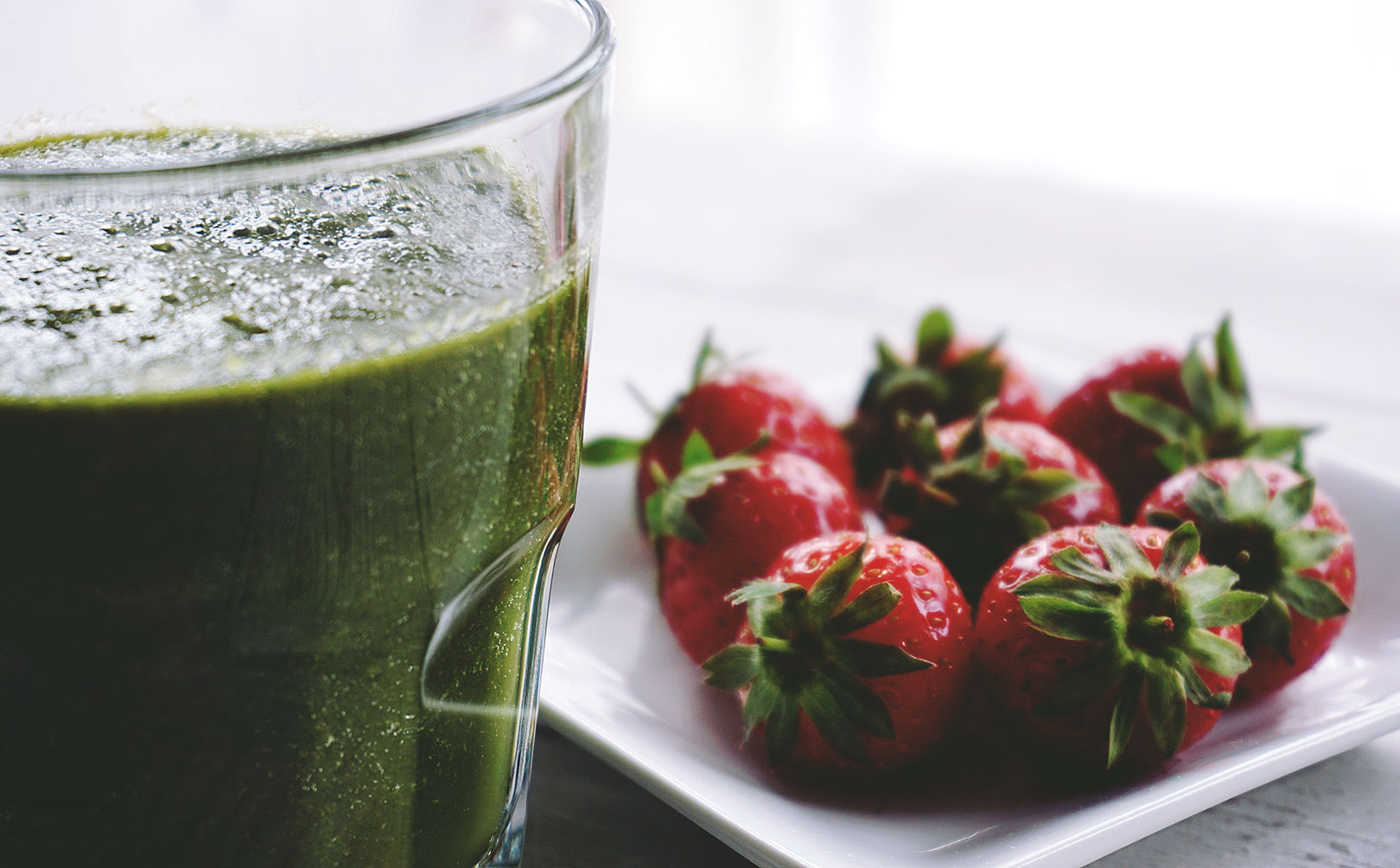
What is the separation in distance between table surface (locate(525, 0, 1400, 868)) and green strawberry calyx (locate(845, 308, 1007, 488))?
0.14 metres

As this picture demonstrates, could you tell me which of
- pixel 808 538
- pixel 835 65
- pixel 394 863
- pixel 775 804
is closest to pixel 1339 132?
pixel 835 65

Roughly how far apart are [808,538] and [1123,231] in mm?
1054

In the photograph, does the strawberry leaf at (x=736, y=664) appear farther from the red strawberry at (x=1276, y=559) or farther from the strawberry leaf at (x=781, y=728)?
the red strawberry at (x=1276, y=559)

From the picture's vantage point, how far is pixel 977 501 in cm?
93

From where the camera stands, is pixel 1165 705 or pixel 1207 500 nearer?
pixel 1165 705

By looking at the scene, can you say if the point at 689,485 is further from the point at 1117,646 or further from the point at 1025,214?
the point at 1025,214

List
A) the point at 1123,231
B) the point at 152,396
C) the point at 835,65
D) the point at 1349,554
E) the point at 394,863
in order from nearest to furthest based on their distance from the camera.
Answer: the point at 152,396 → the point at 394,863 → the point at 1349,554 → the point at 1123,231 → the point at 835,65

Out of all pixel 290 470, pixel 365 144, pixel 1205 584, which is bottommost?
pixel 1205 584

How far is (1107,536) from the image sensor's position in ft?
2.54

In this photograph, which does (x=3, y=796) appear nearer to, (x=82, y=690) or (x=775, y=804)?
(x=82, y=690)

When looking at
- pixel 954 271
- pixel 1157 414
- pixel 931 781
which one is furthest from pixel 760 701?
pixel 954 271

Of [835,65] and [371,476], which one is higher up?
[371,476]

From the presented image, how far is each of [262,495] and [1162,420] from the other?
2.38 feet

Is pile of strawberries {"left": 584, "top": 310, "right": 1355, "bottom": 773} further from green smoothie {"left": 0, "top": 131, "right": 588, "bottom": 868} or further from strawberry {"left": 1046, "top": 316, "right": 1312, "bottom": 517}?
green smoothie {"left": 0, "top": 131, "right": 588, "bottom": 868}
